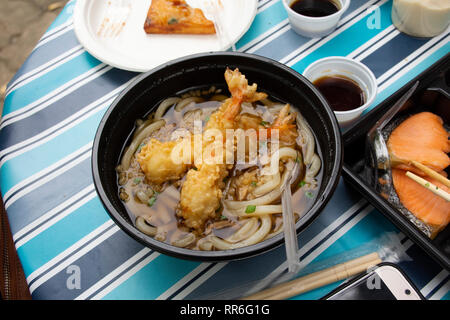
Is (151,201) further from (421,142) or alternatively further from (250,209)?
(421,142)

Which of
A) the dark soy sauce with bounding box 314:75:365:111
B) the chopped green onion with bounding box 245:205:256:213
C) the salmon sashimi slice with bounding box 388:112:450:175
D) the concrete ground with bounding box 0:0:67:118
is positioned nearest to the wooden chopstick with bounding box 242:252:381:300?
the chopped green onion with bounding box 245:205:256:213

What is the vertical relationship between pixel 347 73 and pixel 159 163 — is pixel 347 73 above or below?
below

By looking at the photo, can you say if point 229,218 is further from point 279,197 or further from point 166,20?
point 166,20

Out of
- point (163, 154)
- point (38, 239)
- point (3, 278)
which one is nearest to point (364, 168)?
point (163, 154)

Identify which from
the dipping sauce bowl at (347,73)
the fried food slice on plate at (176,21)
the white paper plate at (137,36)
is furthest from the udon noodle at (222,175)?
the fried food slice on plate at (176,21)

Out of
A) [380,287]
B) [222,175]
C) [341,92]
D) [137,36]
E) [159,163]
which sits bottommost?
[380,287]

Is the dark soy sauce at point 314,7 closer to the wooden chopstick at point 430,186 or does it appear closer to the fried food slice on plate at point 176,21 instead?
the fried food slice on plate at point 176,21

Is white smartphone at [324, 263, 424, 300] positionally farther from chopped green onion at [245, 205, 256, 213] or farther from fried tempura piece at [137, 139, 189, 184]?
fried tempura piece at [137, 139, 189, 184]

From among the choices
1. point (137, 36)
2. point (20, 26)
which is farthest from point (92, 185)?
point (20, 26)
